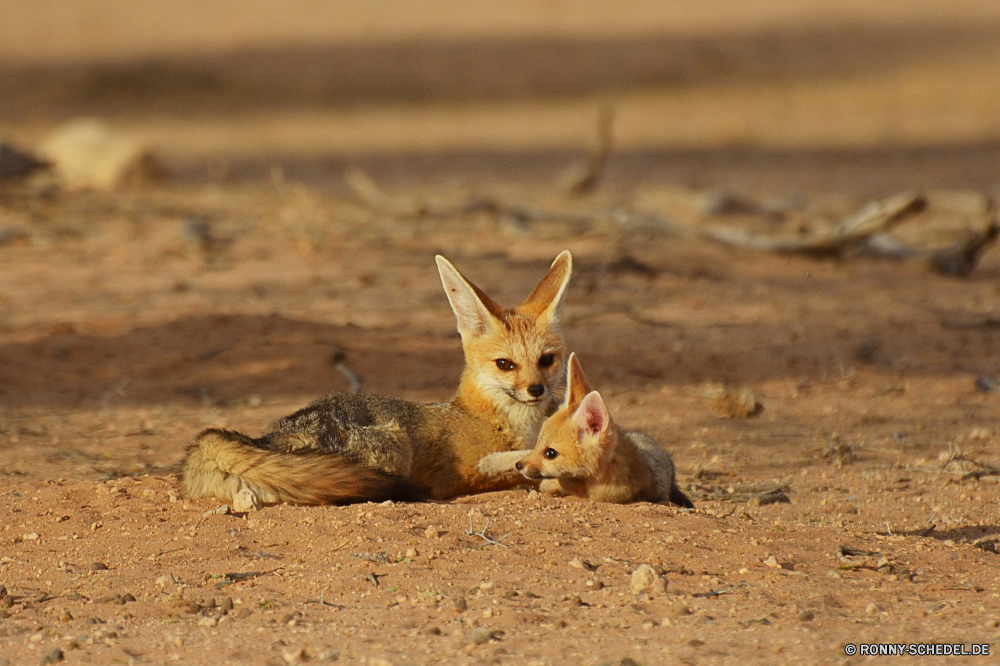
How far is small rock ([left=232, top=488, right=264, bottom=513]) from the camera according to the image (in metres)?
4.78

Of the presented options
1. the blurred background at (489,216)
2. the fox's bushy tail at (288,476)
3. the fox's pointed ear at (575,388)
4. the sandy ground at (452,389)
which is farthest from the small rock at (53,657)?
the fox's pointed ear at (575,388)

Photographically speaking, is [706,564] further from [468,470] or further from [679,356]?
[679,356]

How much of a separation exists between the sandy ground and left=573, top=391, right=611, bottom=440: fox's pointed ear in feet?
1.04

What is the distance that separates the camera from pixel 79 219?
12148 mm

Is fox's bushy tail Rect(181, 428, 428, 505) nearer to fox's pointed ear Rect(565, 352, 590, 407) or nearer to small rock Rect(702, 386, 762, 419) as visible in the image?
fox's pointed ear Rect(565, 352, 590, 407)

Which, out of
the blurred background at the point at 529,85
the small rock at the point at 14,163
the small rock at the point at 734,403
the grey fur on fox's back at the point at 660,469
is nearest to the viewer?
the grey fur on fox's back at the point at 660,469

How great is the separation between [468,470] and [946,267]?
268 inches

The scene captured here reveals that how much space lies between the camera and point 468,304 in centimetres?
557

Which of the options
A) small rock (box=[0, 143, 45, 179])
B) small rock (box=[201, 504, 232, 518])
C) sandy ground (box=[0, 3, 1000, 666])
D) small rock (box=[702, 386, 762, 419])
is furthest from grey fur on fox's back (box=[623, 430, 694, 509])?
small rock (box=[0, 143, 45, 179])

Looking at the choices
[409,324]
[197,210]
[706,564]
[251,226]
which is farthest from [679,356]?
[197,210]

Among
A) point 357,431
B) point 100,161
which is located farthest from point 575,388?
point 100,161

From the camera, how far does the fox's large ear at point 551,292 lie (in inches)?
222

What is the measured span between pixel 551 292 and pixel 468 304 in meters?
0.47

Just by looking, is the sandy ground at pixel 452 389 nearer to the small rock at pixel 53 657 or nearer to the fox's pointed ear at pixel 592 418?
the small rock at pixel 53 657
